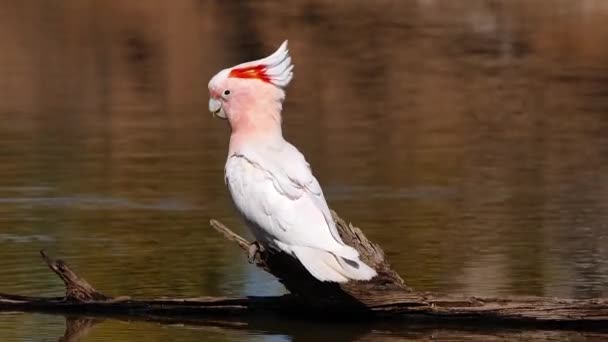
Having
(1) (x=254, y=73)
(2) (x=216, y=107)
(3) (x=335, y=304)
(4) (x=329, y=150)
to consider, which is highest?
(4) (x=329, y=150)

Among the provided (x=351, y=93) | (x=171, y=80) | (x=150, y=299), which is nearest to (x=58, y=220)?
(x=150, y=299)

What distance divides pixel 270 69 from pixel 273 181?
660mm

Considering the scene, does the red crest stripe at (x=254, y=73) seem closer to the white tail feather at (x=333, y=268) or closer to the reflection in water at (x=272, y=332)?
the white tail feather at (x=333, y=268)

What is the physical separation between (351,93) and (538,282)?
45.3 feet

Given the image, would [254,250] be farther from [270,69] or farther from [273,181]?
[270,69]

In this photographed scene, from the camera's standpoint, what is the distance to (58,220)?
1409 centimetres

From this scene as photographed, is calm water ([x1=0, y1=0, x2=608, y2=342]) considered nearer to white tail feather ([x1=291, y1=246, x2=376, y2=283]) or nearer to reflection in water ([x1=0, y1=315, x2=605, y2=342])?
reflection in water ([x1=0, y1=315, x2=605, y2=342])

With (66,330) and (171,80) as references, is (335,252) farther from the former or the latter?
(171,80)

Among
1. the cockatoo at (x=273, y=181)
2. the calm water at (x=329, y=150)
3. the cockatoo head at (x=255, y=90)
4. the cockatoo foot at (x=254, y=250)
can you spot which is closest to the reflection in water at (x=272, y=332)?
the calm water at (x=329, y=150)

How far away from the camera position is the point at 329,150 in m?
18.3

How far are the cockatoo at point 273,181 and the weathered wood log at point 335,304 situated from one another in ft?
1.39

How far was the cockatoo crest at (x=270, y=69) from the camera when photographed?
30.8 ft

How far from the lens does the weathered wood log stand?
31.3 ft

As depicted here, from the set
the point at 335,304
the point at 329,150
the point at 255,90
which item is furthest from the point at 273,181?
the point at 329,150
